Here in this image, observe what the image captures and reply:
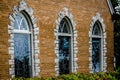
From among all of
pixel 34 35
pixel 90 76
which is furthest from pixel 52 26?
pixel 90 76

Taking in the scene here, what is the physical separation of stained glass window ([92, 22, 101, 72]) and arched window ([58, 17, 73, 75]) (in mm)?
2273

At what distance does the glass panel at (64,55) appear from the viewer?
15797mm

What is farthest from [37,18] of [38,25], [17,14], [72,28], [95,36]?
[95,36]

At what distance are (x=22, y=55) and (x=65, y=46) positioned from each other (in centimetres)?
298

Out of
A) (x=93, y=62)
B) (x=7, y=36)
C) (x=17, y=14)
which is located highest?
(x=17, y=14)

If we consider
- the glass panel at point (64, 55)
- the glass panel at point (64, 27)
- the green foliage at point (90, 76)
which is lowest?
the green foliage at point (90, 76)

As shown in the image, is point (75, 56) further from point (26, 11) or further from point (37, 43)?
point (26, 11)

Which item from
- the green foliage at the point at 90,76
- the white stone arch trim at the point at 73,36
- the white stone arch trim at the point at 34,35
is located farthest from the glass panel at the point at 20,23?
the green foliage at the point at 90,76

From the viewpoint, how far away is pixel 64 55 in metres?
16.1

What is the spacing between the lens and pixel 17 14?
13.1 metres

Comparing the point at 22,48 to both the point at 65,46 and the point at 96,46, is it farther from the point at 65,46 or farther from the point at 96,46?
the point at 96,46

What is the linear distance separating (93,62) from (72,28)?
9.39 feet

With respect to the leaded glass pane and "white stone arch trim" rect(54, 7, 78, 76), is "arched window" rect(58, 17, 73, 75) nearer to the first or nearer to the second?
the leaded glass pane

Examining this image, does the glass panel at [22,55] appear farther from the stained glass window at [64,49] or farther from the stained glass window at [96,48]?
the stained glass window at [96,48]
